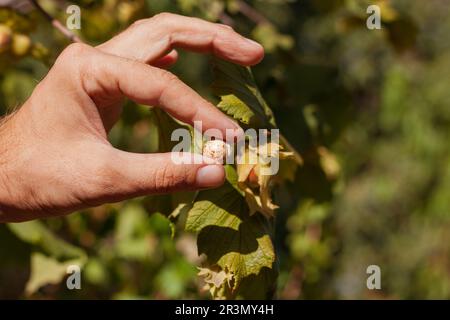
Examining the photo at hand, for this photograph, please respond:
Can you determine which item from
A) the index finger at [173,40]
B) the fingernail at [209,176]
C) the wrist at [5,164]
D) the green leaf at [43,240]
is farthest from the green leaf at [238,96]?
the green leaf at [43,240]

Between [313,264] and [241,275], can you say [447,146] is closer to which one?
[313,264]

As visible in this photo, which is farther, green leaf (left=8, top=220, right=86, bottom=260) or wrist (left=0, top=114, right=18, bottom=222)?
green leaf (left=8, top=220, right=86, bottom=260)

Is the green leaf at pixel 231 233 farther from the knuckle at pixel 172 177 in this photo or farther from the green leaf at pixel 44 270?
the green leaf at pixel 44 270

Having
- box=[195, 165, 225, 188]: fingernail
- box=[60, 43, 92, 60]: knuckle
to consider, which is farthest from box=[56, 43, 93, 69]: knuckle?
box=[195, 165, 225, 188]: fingernail

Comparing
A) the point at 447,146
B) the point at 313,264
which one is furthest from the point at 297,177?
the point at 447,146

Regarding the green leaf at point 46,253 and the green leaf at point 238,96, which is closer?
the green leaf at point 238,96

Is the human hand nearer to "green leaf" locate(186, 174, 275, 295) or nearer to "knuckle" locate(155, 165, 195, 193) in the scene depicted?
"knuckle" locate(155, 165, 195, 193)

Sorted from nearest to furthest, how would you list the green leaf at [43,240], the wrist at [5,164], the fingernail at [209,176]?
the fingernail at [209,176] → the wrist at [5,164] → the green leaf at [43,240]

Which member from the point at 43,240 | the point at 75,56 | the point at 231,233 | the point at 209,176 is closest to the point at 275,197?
the point at 231,233

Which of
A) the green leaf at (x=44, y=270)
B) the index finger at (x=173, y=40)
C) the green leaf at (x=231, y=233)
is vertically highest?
the index finger at (x=173, y=40)

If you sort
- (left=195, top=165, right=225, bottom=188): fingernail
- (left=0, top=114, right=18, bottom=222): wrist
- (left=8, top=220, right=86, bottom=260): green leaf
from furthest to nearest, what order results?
(left=8, top=220, right=86, bottom=260): green leaf
(left=0, top=114, right=18, bottom=222): wrist
(left=195, top=165, right=225, bottom=188): fingernail
